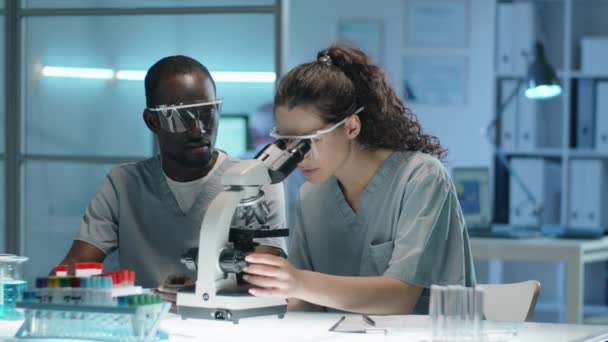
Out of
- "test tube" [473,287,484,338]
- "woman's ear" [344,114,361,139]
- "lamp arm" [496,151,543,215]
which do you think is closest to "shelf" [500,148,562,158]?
"lamp arm" [496,151,543,215]

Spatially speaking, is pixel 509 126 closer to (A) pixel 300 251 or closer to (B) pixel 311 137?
(A) pixel 300 251

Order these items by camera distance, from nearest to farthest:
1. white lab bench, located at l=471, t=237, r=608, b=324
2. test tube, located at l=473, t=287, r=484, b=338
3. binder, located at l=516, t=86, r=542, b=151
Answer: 1. test tube, located at l=473, t=287, r=484, b=338
2. white lab bench, located at l=471, t=237, r=608, b=324
3. binder, located at l=516, t=86, r=542, b=151

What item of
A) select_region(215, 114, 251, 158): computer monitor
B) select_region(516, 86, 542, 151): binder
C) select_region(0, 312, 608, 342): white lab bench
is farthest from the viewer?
select_region(516, 86, 542, 151): binder

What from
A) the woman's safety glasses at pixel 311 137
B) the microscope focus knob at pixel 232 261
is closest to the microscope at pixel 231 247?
the microscope focus knob at pixel 232 261

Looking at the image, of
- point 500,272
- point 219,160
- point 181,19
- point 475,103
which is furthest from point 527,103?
point 219,160

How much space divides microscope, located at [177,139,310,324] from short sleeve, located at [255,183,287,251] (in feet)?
1.41

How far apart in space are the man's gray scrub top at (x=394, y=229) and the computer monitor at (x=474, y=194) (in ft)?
8.24

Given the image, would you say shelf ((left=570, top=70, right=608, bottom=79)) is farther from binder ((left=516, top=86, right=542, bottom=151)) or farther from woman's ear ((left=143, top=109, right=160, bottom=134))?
woman's ear ((left=143, top=109, right=160, bottom=134))

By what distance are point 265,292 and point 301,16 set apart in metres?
4.35

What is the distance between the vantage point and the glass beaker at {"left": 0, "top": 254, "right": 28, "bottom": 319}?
2027mm

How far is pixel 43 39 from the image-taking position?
357cm

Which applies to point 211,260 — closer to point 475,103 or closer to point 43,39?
point 43,39

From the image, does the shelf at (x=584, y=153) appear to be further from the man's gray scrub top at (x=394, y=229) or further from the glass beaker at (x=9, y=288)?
the glass beaker at (x=9, y=288)

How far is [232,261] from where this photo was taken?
1.83 metres
